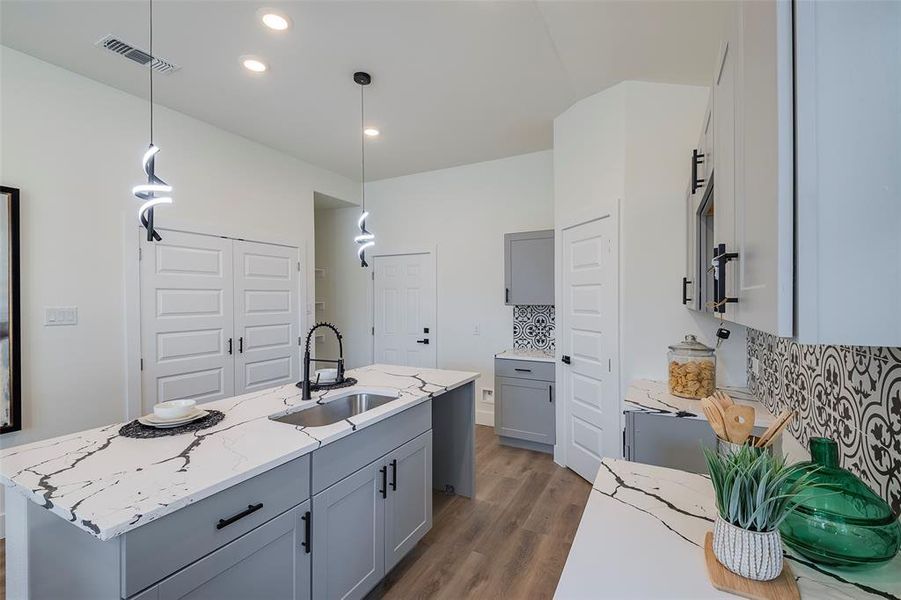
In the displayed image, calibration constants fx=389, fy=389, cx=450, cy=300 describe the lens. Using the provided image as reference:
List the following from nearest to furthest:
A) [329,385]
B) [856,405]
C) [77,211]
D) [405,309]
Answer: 1. [856,405]
2. [329,385]
3. [77,211]
4. [405,309]

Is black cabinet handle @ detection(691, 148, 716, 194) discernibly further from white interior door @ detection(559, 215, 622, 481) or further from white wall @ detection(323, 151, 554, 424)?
white wall @ detection(323, 151, 554, 424)

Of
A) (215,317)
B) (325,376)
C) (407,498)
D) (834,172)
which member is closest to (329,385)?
(325,376)

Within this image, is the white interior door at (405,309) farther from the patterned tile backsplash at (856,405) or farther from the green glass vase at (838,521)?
the green glass vase at (838,521)

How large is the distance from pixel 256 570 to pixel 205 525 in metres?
0.29

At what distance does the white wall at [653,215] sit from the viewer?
8.75 ft

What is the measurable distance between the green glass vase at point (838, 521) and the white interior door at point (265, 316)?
407 cm

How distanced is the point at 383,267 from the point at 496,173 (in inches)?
75.2

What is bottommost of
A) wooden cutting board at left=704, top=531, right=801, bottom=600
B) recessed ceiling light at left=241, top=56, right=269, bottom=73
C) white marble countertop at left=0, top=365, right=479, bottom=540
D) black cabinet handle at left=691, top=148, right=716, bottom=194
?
wooden cutting board at left=704, top=531, right=801, bottom=600

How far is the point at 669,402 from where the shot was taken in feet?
7.45

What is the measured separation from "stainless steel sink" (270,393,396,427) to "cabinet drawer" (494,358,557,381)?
1.82m

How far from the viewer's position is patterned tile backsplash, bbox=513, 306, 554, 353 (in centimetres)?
419

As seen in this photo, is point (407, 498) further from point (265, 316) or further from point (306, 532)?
point (265, 316)

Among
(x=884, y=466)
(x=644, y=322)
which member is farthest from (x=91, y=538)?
(x=644, y=322)

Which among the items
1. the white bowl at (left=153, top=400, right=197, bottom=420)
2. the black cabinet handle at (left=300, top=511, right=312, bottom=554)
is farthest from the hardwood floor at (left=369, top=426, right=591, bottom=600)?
the white bowl at (left=153, top=400, right=197, bottom=420)
